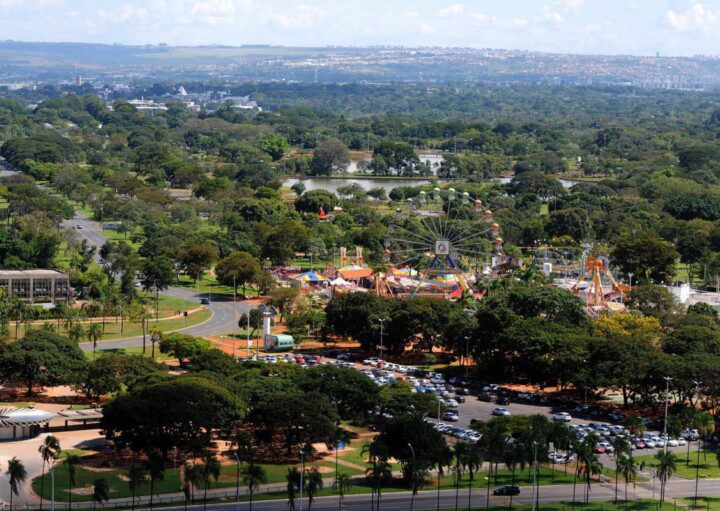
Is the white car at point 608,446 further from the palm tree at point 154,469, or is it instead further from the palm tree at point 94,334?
the palm tree at point 94,334

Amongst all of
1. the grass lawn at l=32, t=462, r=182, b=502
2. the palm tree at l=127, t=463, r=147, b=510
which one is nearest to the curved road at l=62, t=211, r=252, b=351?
the grass lawn at l=32, t=462, r=182, b=502

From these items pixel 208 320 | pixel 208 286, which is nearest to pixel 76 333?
pixel 208 320

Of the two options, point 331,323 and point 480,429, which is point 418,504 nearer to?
point 480,429

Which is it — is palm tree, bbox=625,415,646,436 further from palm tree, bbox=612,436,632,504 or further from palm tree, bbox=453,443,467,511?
palm tree, bbox=453,443,467,511

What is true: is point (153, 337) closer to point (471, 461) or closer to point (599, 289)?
point (471, 461)

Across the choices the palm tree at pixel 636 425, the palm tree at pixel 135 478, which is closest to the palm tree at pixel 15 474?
the palm tree at pixel 135 478

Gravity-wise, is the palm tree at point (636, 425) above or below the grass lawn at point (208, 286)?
above
